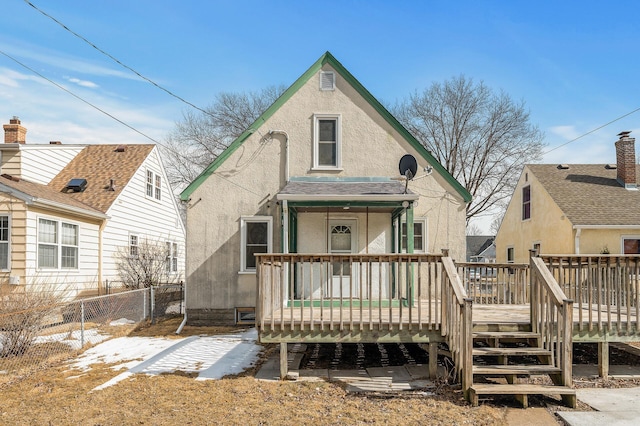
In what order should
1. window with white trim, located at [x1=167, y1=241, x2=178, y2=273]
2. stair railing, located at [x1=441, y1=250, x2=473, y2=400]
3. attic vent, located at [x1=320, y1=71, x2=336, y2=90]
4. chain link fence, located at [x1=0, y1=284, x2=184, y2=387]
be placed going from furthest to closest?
window with white trim, located at [x1=167, y1=241, x2=178, y2=273] → attic vent, located at [x1=320, y1=71, x2=336, y2=90] → chain link fence, located at [x1=0, y1=284, x2=184, y2=387] → stair railing, located at [x1=441, y1=250, x2=473, y2=400]

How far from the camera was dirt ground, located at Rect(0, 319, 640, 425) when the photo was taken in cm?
527

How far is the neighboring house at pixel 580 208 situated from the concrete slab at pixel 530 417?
41.3 feet

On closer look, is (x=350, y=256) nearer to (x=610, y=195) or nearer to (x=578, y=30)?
(x=578, y=30)

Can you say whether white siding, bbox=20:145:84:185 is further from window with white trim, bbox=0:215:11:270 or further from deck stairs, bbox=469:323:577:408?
deck stairs, bbox=469:323:577:408

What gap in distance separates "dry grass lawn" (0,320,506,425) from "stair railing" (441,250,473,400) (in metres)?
0.34

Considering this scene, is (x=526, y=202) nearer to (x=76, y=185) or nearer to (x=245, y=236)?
(x=245, y=236)

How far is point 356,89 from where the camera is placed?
39.5 ft

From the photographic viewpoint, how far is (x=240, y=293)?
1181 cm

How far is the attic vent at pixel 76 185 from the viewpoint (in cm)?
1573

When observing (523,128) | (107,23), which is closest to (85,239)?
(107,23)

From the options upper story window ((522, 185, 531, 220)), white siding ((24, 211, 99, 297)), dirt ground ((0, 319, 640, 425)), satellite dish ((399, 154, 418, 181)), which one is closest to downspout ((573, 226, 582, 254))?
upper story window ((522, 185, 531, 220))

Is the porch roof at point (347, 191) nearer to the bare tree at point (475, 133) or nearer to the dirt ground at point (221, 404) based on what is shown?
the dirt ground at point (221, 404)

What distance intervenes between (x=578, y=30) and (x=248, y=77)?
33.7 ft

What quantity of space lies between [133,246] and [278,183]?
7.89m
